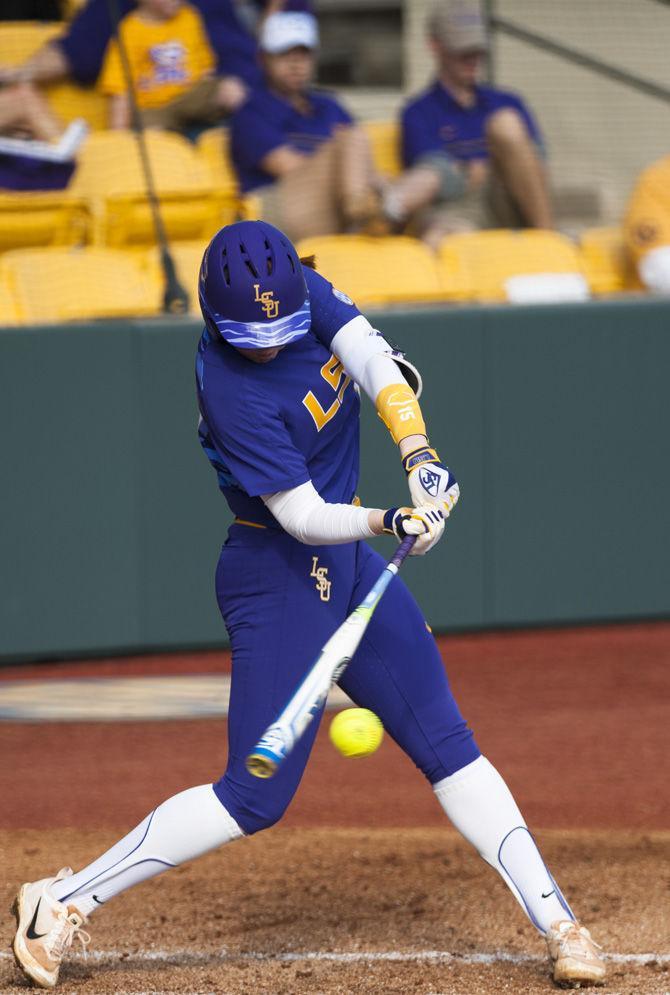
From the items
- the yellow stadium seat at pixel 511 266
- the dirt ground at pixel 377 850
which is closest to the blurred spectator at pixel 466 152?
the yellow stadium seat at pixel 511 266

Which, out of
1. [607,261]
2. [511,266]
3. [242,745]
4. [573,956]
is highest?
[242,745]

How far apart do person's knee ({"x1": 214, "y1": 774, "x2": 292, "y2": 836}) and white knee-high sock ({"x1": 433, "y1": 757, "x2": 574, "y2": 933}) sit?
0.40 metres

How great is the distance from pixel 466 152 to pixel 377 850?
422cm

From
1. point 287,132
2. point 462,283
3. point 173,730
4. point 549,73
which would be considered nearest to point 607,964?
point 173,730

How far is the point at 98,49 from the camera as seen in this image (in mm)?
7586

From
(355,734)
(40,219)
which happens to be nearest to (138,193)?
(40,219)

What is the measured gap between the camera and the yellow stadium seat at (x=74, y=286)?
21.9ft

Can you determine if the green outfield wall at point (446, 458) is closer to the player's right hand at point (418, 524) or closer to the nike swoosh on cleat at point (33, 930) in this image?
the nike swoosh on cleat at point (33, 930)

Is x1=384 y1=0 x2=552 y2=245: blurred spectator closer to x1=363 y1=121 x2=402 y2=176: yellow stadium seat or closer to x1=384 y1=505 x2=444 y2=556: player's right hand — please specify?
x1=363 y1=121 x2=402 y2=176: yellow stadium seat

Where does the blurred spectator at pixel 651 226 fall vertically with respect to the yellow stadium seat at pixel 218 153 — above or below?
below

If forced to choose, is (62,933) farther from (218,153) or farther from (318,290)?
(218,153)

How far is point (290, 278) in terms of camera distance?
3365 mm

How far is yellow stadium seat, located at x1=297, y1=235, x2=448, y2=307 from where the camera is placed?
279 inches

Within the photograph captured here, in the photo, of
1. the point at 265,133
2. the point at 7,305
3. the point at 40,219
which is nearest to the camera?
the point at 7,305
